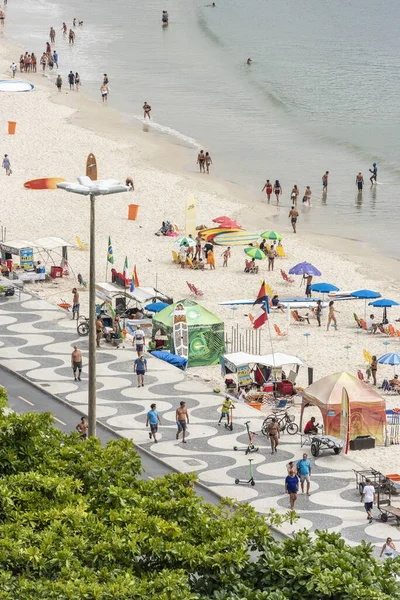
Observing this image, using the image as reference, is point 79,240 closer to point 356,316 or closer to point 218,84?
point 356,316

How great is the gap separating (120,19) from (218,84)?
34.0 metres

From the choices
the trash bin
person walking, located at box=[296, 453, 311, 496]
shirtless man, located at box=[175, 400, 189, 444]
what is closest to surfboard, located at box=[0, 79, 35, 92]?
the trash bin

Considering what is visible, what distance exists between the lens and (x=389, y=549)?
26.1 meters

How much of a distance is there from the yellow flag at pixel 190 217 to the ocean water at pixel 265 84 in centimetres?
788

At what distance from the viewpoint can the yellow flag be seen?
51.9m

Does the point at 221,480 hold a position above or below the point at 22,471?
below

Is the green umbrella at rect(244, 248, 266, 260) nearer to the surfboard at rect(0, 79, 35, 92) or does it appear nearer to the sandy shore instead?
the sandy shore

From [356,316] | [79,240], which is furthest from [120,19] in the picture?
[356,316]

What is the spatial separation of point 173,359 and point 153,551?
61.6 feet

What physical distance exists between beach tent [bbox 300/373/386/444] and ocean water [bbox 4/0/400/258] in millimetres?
23654

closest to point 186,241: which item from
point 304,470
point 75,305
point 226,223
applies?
point 226,223

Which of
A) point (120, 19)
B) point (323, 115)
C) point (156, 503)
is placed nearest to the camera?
point (156, 503)

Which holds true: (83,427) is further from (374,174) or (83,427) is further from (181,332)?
(374,174)

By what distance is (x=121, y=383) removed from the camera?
35750 millimetres
